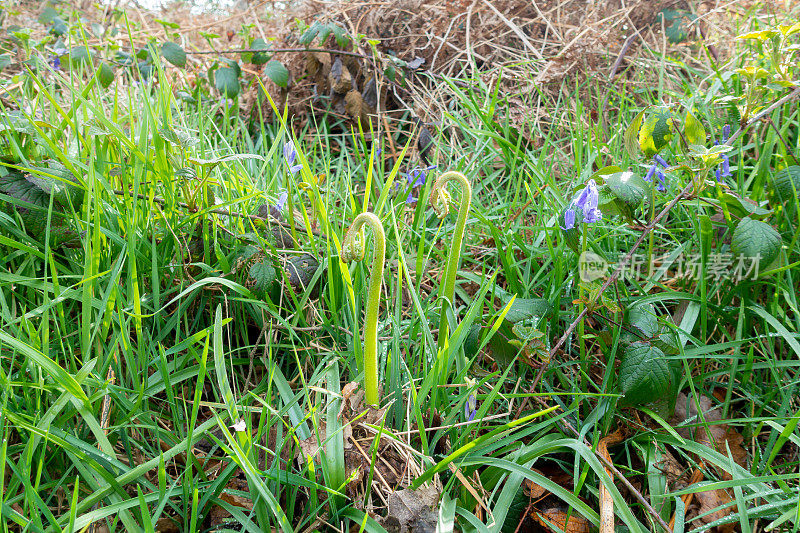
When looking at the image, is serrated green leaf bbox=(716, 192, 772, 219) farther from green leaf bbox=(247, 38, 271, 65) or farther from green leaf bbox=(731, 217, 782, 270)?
green leaf bbox=(247, 38, 271, 65)

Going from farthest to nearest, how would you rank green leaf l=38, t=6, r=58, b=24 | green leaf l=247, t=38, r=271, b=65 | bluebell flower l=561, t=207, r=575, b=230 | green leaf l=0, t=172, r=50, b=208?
green leaf l=38, t=6, r=58, b=24
green leaf l=247, t=38, r=271, b=65
green leaf l=0, t=172, r=50, b=208
bluebell flower l=561, t=207, r=575, b=230

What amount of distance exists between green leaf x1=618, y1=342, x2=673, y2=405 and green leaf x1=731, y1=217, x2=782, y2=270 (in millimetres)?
459

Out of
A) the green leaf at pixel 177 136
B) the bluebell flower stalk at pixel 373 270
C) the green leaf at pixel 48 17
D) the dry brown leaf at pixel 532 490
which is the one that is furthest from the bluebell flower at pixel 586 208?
the green leaf at pixel 48 17

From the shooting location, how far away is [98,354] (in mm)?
1461

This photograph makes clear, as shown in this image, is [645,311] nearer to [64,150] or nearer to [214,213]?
[214,213]

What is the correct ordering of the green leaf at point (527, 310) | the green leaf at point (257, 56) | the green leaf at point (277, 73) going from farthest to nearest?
the green leaf at point (257, 56) → the green leaf at point (277, 73) → the green leaf at point (527, 310)

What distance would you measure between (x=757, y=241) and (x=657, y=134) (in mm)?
411

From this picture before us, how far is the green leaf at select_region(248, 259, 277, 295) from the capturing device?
5.11 ft

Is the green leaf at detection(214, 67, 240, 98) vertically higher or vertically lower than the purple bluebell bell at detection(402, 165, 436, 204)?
higher

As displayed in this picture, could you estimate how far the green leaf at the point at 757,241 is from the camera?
5.11 ft

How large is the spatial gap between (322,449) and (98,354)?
27.5 inches

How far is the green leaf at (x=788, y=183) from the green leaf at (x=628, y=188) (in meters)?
0.75

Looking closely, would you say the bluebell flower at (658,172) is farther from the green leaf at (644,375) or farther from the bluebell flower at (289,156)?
the bluebell flower at (289,156)

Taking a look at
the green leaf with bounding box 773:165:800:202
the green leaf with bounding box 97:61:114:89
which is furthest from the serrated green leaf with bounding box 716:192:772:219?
the green leaf with bounding box 97:61:114:89
